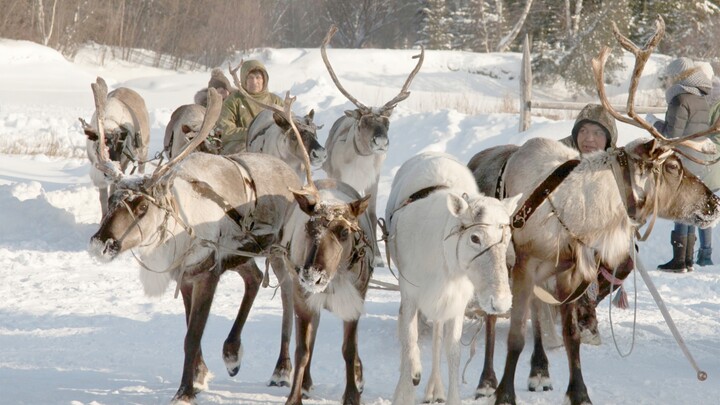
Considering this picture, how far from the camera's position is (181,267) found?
19.7ft

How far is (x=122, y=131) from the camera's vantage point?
12.1 metres

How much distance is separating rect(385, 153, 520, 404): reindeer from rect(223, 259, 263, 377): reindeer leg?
116 centimetres

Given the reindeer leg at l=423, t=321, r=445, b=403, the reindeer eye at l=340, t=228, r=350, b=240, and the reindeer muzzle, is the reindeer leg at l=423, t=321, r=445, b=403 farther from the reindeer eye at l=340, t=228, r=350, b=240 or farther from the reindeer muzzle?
the reindeer muzzle

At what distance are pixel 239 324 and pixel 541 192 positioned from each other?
2.26m

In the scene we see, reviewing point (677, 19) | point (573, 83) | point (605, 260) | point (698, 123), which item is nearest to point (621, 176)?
point (605, 260)

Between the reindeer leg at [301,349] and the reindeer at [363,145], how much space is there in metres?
4.19

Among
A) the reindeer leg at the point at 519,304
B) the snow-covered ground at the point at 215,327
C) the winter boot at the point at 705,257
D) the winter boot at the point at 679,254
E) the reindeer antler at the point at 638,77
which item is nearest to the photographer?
the reindeer antler at the point at 638,77

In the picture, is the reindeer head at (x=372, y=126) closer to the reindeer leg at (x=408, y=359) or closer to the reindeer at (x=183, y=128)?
the reindeer at (x=183, y=128)

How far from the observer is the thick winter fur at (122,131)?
1191cm

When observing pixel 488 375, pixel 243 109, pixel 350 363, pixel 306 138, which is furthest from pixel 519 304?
pixel 243 109

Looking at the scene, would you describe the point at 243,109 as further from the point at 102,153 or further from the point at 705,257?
the point at 705,257

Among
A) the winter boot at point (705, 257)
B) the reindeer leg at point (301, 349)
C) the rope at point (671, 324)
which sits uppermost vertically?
the rope at point (671, 324)

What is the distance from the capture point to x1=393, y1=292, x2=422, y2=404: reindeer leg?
18.9 ft

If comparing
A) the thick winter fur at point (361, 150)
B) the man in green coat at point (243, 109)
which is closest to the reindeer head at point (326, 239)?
the thick winter fur at point (361, 150)
